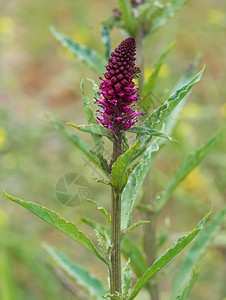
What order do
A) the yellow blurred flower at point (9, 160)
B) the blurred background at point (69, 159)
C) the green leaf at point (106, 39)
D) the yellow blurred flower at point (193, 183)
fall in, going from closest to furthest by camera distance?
the green leaf at point (106, 39) < the blurred background at point (69, 159) < the yellow blurred flower at point (9, 160) < the yellow blurred flower at point (193, 183)

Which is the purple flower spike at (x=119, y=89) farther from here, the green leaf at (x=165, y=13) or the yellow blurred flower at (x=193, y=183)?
the yellow blurred flower at (x=193, y=183)

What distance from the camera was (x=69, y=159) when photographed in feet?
10.9

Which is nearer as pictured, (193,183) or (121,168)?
(121,168)

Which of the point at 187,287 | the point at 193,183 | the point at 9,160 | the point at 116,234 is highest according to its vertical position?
the point at 9,160

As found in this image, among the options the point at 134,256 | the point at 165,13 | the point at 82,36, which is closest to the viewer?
the point at 134,256

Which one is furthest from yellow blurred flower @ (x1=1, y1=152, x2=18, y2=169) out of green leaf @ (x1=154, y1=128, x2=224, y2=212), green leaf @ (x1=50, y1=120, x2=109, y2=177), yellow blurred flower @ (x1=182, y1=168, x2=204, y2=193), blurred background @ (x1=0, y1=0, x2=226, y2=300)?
green leaf @ (x1=154, y1=128, x2=224, y2=212)

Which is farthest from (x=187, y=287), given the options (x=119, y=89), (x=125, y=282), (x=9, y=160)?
(x=9, y=160)

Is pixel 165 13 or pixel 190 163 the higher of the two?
pixel 165 13

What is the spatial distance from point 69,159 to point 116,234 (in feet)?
7.88

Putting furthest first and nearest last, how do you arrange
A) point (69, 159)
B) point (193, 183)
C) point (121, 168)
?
point (69, 159), point (193, 183), point (121, 168)

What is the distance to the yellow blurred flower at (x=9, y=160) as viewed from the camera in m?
2.58

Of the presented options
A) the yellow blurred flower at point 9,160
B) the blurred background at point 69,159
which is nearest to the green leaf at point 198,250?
the blurred background at point 69,159

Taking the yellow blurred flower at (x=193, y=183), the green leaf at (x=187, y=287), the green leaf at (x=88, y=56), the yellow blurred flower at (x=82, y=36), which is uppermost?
the yellow blurred flower at (x=82, y=36)

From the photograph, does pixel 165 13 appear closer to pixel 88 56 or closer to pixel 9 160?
pixel 88 56
